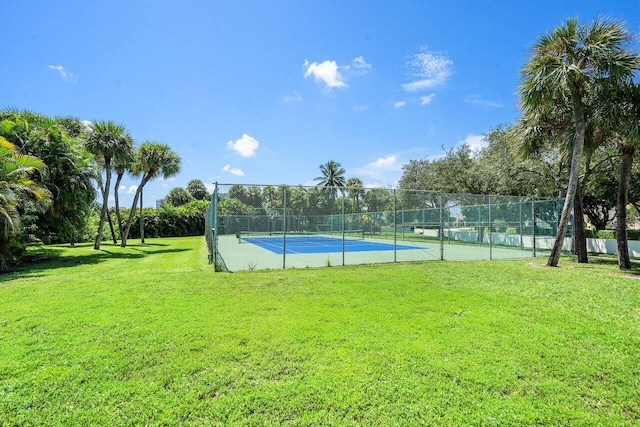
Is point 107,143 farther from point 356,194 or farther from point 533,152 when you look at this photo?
point 533,152

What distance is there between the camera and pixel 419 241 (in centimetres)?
2192

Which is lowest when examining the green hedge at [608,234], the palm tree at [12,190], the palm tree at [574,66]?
the green hedge at [608,234]

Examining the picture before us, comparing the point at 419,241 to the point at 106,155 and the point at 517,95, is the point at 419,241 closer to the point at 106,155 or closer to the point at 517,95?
the point at 517,95

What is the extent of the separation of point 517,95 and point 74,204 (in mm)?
16300

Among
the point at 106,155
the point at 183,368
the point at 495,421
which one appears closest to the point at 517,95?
the point at 495,421

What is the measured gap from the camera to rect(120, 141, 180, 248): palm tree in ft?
65.1

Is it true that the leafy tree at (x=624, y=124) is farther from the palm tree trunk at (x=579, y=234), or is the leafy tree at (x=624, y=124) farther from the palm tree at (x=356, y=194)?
the palm tree at (x=356, y=194)

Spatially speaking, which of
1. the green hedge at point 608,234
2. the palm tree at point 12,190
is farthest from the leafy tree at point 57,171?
the green hedge at point 608,234

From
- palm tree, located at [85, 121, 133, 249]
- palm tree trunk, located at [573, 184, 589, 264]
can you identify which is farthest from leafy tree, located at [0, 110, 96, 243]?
palm tree trunk, located at [573, 184, 589, 264]

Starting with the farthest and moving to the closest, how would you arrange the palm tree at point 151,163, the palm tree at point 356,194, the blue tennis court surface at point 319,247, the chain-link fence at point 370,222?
the palm tree at point 151,163, the blue tennis court surface at point 319,247, the chain-link fence at point 370,222, the palm tree at point 356,194

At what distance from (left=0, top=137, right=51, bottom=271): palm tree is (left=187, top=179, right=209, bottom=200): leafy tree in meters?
47.5

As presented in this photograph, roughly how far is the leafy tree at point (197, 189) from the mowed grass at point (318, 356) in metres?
52.5

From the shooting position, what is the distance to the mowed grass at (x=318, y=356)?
252 centimetres

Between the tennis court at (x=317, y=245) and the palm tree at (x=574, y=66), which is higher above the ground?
the palm tree at (x=574, y=66)
